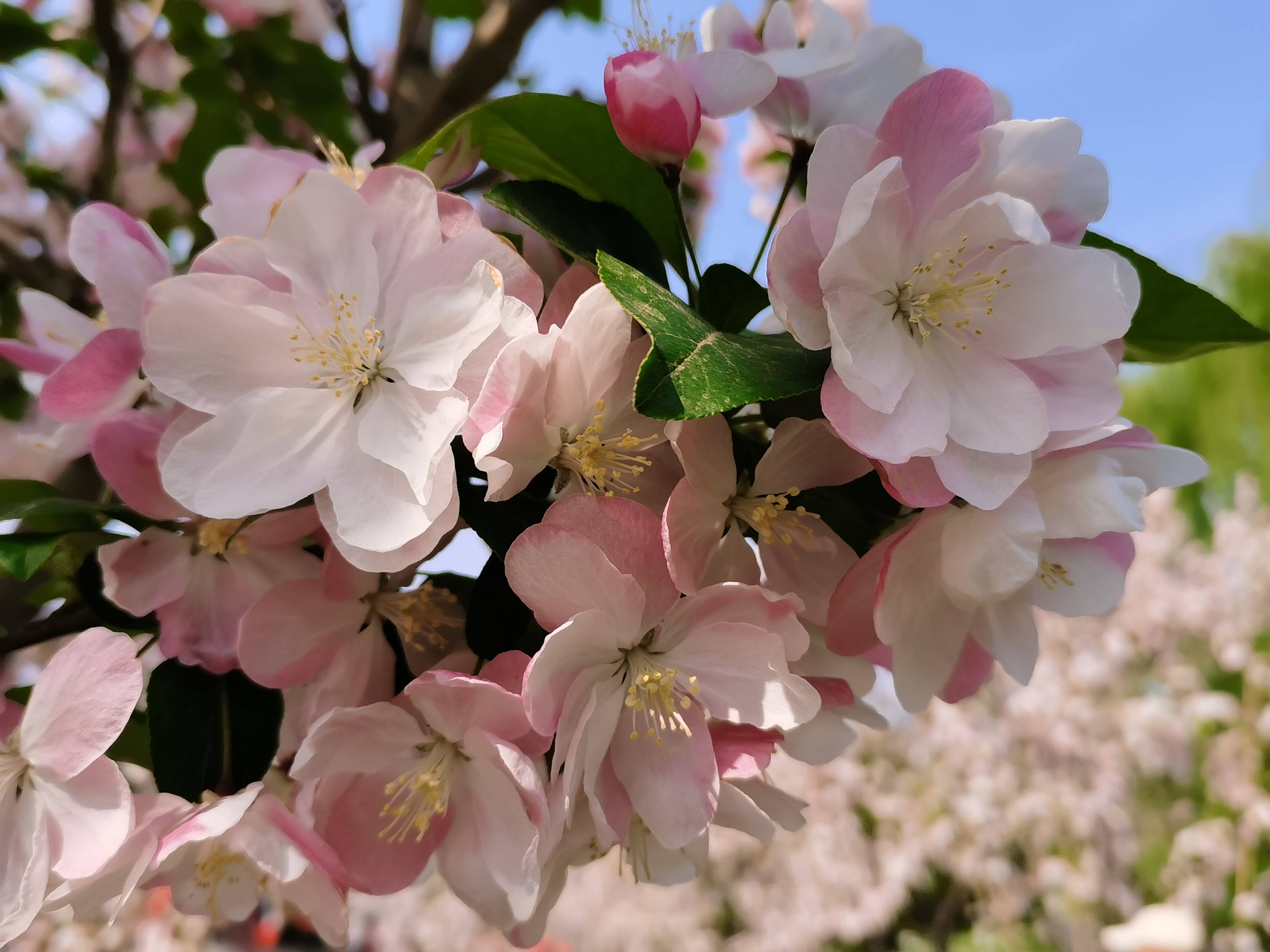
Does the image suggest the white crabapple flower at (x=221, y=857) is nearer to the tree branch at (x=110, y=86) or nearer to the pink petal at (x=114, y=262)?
the pink petal at (x=114, y=262)

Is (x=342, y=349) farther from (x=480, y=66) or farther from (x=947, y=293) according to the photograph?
(x=480, y=66)

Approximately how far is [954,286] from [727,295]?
11 centimetres

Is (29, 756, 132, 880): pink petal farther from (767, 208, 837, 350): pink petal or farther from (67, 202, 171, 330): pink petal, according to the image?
(767, 208, 837, 350): pink petal

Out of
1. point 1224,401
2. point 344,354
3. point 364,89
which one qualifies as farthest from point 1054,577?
point 1224,401

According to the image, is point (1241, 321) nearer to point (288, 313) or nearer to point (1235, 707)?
point (288, 313)

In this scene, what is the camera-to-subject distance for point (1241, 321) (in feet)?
1.63

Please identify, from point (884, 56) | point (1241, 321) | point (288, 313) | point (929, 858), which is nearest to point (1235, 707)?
point (929, 858)

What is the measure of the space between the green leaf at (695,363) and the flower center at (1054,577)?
19 cm

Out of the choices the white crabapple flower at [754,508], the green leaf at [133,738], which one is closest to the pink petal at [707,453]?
the white crabapple flower at [754,508]

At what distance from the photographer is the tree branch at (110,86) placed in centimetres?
98

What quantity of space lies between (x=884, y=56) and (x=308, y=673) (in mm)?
449

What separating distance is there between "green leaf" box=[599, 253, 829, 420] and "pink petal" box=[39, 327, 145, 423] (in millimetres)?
258

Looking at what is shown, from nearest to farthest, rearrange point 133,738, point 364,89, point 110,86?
point 133,738 → point 110,86 → point 364,89

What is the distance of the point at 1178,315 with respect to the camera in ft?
1.65
